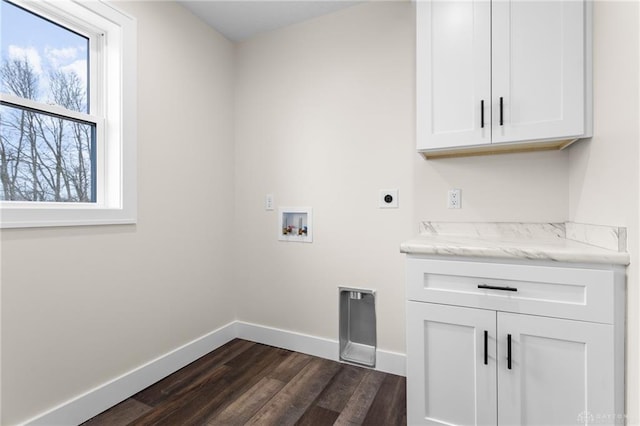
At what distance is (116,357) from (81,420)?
0.30 metres

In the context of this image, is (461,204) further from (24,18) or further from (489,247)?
(24,18)

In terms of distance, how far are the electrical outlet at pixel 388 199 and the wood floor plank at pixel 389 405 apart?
108 centimetres

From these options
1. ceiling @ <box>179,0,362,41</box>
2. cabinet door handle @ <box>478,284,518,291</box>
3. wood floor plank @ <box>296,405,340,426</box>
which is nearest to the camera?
cabinet door handle @ <box>478,284,518,291</box>

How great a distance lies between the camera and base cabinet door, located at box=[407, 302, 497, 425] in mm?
1263

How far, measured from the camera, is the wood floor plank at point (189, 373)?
1751 millimetres

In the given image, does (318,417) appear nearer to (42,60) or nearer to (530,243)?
(530,243)

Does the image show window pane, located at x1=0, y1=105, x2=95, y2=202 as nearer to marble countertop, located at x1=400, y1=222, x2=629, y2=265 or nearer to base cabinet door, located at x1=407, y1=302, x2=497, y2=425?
marble countertop, located at x1=400, y1=222, x2=629, y2=265

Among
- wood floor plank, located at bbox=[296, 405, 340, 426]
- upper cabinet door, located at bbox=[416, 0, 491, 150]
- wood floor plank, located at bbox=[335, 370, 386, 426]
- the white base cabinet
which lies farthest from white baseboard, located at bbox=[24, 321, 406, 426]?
upper cabinet door, located at bbox=[416, 0, 491, 150]

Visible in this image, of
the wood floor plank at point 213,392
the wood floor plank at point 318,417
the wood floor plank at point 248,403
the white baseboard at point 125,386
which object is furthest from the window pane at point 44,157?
the wood floor plank at point 318,417

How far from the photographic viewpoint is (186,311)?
215 centimetres

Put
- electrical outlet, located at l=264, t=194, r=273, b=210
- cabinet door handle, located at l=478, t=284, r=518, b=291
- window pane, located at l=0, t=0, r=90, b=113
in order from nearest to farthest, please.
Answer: cabinet door handle, located at l=478, t=284, r=518, b=291 < window pane, located at l=0, t=0, r=90, b=113 < electrical outlet, located at l=264, t=194, r=273, b=210

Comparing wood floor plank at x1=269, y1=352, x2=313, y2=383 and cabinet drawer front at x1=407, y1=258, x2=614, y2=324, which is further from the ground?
cabinet drawer front at x1=407, y1=258, x2=614, y2=324

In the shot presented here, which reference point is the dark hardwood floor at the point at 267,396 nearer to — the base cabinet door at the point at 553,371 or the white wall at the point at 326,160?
the white wall at the point at 326,160

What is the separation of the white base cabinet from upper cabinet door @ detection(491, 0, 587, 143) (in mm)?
654
